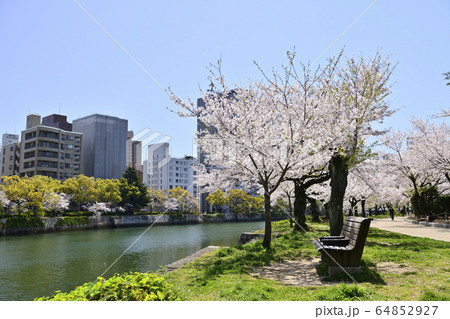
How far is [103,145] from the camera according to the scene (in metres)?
55.0

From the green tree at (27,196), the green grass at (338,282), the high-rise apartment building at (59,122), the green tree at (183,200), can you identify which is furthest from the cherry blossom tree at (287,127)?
the high-rise apartment building at (59,122)

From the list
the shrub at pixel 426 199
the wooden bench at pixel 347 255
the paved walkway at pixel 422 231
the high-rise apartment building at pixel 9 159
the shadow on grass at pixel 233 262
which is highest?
the high-rise apartment building at pixel 9 159

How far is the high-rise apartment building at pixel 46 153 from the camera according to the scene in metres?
56.6

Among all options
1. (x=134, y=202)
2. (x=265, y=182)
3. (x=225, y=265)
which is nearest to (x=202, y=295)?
(x=225, y=265)

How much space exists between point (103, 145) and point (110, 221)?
529 inches

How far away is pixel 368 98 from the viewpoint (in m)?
11.9

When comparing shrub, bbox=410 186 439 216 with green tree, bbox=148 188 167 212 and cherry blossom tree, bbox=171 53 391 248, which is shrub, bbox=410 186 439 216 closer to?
cherry blossom tree, bbox=171 53 391 248

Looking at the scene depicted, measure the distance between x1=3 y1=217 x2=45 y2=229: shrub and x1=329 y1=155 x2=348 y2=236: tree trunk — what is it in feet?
120

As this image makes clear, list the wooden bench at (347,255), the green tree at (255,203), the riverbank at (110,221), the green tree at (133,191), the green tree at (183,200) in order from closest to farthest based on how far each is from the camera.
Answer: the wooden bench at (347,255), the riverbank at (110,221), the green tree at (133,191), the green tree at (183,200), the green tree at (255,203)

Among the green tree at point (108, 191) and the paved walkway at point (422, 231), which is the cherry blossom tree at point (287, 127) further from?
the green tree at point (108, 191)

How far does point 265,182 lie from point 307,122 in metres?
2.32

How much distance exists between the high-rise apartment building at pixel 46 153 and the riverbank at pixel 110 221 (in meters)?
16.7

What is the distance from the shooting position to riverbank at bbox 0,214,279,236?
36.1m

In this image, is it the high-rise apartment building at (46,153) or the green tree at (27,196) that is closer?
the green tree at (27,196)
